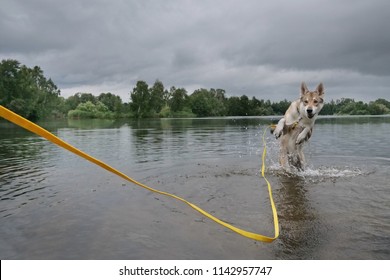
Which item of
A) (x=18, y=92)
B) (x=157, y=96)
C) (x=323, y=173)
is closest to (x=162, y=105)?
(x=157, y=96)

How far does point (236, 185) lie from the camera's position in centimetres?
959

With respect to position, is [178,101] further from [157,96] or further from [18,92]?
[18,92]

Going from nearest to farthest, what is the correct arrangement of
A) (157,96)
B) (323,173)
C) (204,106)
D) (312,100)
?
(312,100) → (323,173) → (157,96) → (204,106)

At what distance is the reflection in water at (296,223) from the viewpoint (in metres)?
4.99

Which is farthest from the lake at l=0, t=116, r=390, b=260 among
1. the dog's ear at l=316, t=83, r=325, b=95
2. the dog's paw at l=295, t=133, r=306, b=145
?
the dog's ear at l=316, t=83, r=325, b=95

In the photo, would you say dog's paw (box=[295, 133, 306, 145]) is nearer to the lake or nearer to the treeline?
the lake

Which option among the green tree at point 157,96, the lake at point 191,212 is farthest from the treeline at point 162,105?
the lake at point 191,212

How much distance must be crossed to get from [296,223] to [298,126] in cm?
499

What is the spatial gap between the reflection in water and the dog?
174 centimetres

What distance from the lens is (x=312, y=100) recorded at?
30.8ft

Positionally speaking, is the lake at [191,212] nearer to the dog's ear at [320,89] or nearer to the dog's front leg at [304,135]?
the dog's front leg at [304,135]

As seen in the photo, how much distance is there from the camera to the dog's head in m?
9.35
